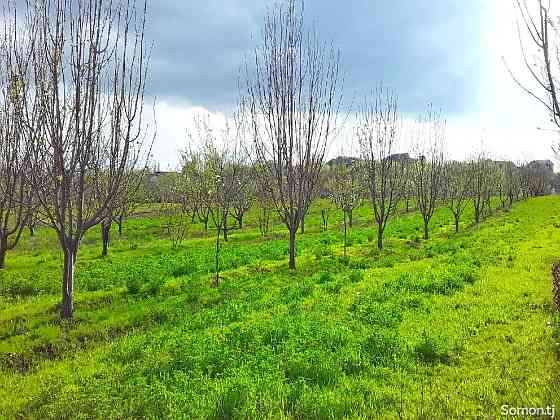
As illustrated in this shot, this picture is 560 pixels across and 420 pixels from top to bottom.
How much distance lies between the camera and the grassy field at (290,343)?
4434 mm

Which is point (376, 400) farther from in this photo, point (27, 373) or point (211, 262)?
point (211, 262)

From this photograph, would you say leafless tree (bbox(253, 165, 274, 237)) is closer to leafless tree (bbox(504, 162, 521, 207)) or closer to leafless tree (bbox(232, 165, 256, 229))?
leafless tree (bbox(232, 165, 256, 229))

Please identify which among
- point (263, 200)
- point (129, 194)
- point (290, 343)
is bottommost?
point (290, 343)

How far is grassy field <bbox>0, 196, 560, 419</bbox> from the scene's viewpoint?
14.5 ft

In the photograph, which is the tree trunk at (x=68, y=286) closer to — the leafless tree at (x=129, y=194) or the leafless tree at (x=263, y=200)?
the leafless tree at (x=129, y=194)

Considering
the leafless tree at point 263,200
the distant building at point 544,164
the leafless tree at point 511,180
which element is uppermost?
the distant building at point 544,164

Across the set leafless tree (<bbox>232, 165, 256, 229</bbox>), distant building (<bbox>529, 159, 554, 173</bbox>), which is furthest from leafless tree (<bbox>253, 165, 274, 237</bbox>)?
distant building (<bbox>529, 159, 554, 173</bbox>)

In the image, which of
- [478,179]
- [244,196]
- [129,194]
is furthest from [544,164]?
[129,194]

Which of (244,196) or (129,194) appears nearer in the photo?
(129,194)

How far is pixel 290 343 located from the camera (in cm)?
A: 600

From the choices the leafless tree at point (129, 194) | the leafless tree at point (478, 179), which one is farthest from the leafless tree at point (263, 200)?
the leafless tree at point (478, 179)

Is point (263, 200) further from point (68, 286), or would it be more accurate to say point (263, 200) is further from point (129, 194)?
point (68, 286)

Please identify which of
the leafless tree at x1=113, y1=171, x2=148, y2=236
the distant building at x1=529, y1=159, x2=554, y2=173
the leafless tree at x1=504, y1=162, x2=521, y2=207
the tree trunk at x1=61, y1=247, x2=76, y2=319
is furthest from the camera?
the distant building at x1=529, y1=159, x2=554, y2=173

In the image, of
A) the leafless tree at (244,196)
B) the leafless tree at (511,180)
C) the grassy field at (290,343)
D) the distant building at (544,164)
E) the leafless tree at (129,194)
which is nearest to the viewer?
the grassy field at (290,343)
